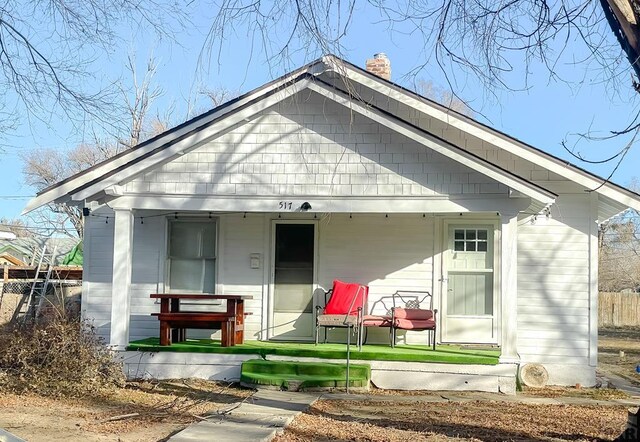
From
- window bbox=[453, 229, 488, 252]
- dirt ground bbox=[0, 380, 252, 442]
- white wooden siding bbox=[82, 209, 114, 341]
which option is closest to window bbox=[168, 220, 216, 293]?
white wooden siding bbox=[82, 209, 114, 341]

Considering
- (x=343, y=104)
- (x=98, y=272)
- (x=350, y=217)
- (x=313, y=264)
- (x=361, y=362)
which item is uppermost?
(x=343, y=104)

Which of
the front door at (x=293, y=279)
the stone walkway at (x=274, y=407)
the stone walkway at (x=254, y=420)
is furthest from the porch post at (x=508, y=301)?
the front door at (x=293, y=279)

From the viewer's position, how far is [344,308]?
11.8 metres

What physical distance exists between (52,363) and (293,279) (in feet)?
14.4

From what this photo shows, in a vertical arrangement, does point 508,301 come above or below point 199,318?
above

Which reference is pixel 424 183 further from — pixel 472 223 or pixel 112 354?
pixel 112 354

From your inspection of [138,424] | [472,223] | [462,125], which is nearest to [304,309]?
[472,223]

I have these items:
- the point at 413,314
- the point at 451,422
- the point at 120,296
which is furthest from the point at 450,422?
the point at 120,296

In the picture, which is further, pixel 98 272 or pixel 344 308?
pixel 98 272

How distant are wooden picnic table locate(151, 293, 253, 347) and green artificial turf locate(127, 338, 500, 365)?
0.19 meters

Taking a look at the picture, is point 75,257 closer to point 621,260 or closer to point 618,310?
point 618,310

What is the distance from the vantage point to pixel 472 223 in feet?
40.9

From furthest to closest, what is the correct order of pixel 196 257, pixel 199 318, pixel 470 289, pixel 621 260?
1. pixel 621 260
2. pixel 196 257
3. pixel 470 289
4. pixel 199 318

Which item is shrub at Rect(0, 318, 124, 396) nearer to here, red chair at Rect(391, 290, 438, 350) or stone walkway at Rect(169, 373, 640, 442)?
stone walkway at Rect(169, 373, 640, 442)
